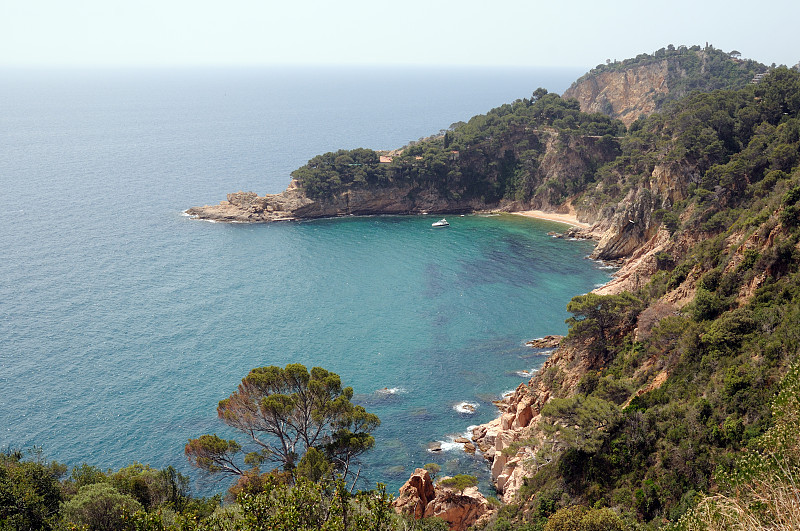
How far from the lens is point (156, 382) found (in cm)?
5422

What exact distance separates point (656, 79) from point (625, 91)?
25.6 ft

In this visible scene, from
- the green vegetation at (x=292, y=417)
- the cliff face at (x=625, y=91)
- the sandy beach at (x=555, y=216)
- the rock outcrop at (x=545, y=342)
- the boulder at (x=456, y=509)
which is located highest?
the cliff face at (x=625, y=91)

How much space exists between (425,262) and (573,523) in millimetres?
59877

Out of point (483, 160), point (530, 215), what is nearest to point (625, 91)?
point (483, 160)

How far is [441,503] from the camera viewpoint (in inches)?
1483

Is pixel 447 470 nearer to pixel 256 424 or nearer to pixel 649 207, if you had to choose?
pixel 256 424

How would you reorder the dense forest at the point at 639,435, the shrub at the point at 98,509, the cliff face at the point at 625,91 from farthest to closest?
the cliff face at the point at 625,91 → the shrub at the point at 98,509 → the dense forest at the point at 639,435

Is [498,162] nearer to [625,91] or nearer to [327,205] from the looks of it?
[327,205]

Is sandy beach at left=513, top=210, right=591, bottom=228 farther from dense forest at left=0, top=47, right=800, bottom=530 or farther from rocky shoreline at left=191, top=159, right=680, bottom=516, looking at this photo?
dense forest at left=0, top=47, right=800, bottom=530

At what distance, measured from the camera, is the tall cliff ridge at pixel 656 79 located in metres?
137

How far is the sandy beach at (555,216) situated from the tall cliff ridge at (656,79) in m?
46.8

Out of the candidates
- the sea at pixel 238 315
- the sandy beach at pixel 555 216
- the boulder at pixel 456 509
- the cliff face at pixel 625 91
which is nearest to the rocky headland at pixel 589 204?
the boulder at pixel 456 509

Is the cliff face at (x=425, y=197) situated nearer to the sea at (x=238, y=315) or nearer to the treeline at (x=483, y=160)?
the treeline at (x=483, y=160)

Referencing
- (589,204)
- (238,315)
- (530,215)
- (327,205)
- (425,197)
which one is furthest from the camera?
(425,197)
